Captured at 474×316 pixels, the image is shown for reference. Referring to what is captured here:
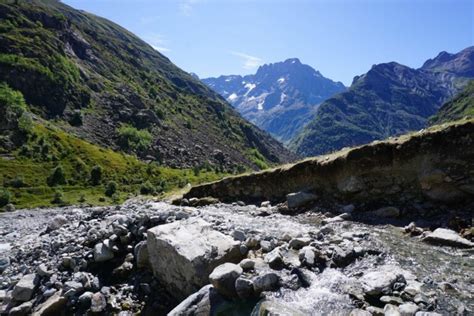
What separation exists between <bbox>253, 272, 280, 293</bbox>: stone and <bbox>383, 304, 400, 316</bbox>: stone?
2988 millimetres

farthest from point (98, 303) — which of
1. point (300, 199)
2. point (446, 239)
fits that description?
point (446, 239)

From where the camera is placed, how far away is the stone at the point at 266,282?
10080 millimetres

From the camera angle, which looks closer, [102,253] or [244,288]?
[244,288]

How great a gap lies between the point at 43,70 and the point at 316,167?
19793cm

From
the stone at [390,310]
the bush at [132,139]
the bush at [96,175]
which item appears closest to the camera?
the stone at [390,310]

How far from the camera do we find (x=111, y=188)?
122688 mm

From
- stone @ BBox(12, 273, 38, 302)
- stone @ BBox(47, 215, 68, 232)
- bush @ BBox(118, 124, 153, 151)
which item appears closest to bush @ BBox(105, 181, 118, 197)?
bush @ BBox(118, 124, 153, 151)

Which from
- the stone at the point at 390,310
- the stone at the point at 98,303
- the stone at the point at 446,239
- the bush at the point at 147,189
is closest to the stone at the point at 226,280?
the stone at the point at 390,310

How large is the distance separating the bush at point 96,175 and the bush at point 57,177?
9811 millimetres

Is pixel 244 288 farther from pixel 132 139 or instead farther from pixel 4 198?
pixel 132 139

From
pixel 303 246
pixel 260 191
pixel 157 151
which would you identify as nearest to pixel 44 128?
pixel 157 151

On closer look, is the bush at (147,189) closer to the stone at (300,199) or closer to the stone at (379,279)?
the stone at (300,199)

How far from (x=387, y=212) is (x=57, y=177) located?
126 m

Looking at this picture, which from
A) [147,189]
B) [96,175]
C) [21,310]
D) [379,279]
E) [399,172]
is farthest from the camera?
[96,175]
